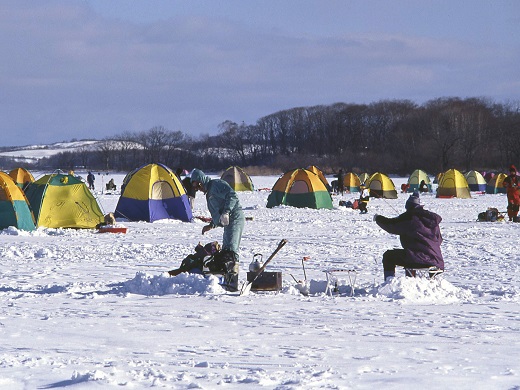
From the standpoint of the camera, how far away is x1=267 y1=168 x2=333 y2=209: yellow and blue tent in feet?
94.2

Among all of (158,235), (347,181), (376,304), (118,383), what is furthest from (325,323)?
(347,181)

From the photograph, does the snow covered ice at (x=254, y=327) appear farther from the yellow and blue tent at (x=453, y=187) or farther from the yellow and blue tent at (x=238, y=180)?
the yellow and blue tent at (x=238, y=180)

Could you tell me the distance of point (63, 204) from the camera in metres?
19.9

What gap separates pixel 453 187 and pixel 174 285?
3163 centimetres

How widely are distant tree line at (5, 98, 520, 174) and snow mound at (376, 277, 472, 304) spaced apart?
80.6m

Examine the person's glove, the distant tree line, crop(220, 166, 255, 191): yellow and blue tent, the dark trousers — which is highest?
the distant tree line

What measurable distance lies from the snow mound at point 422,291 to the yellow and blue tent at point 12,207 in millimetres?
11507

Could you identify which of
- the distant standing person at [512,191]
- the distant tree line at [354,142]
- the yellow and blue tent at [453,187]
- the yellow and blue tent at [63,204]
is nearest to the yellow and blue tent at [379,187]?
the yellow and blue tent at [453,187]

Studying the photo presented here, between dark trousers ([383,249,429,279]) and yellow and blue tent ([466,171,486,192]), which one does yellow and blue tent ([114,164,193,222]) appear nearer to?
dark trousers ([383,249,429,279])

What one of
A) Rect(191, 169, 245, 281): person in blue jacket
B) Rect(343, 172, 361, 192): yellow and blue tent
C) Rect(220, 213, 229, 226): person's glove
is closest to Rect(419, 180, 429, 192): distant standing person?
Rect(343, 172, 361, 192): yellow and blue tent

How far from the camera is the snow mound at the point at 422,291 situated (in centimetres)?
915

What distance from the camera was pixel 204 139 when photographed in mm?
136500

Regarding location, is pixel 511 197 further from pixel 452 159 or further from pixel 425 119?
pixel 425 119

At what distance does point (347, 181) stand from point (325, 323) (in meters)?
40.2
